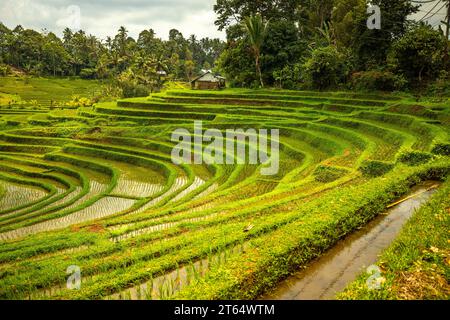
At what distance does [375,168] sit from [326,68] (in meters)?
15.7

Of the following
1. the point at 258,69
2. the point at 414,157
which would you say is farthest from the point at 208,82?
the point at 414,157

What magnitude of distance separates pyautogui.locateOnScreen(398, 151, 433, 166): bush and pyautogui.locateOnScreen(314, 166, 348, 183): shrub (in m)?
1.64

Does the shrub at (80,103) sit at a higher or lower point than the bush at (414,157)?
higher

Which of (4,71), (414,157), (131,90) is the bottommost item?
(414,157)

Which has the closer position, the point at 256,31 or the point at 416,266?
the point at 416,266

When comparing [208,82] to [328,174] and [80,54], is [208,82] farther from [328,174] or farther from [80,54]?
[80,54]

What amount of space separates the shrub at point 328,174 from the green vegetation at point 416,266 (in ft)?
15.3

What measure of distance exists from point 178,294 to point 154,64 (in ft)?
142

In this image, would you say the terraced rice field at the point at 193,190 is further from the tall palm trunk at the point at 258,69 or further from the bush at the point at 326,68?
the tall palm trunk at the point at 258,69

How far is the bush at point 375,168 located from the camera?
1005 centimetres

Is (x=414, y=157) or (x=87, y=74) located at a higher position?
(x=87, y=74)

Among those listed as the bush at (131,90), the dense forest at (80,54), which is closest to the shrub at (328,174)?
the bush at (131,90)

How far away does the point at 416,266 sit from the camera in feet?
13.9
